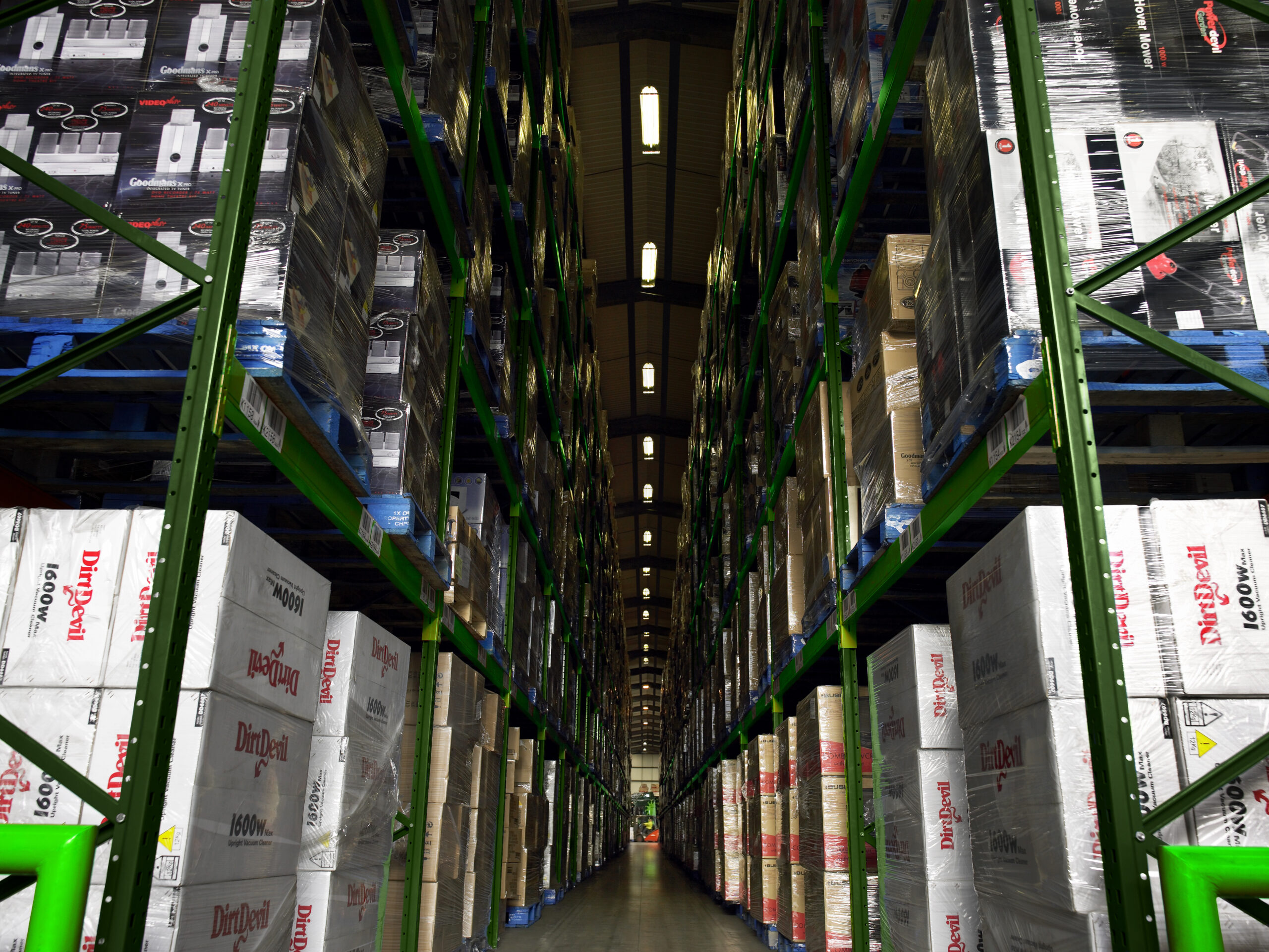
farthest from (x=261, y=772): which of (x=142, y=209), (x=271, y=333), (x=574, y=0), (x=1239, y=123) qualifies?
(x=574, y=0)

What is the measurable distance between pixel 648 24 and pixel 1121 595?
10.4m

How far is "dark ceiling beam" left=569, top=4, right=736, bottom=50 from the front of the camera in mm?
10672

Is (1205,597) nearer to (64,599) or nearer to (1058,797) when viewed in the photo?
(1058,797)

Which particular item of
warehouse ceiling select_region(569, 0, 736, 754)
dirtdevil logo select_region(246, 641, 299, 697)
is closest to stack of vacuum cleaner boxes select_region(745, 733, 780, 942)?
dirtdevil logo select_region(246, 641, 299, 697)

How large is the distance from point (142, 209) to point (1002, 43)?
2665 millimetres

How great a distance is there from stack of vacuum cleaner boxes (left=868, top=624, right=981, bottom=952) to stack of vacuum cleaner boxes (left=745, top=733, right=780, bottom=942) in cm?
272

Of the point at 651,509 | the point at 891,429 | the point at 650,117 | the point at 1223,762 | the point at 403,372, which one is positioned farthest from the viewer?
the point at 651,509

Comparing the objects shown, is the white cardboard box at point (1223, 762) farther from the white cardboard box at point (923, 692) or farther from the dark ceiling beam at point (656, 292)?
the dark ceiling beam at point (656, 292)

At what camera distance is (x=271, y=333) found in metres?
2.49

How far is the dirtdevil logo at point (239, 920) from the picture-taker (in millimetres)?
2248

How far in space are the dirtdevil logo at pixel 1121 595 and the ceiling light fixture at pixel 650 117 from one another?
8.72 m

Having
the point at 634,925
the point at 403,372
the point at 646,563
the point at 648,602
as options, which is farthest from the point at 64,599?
the point at 648,602

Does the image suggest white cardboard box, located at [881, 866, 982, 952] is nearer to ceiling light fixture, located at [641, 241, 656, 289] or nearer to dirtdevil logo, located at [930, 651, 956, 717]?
dirtdevil logo, located at [930, 651, 956, 717]

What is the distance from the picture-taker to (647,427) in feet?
67.2
